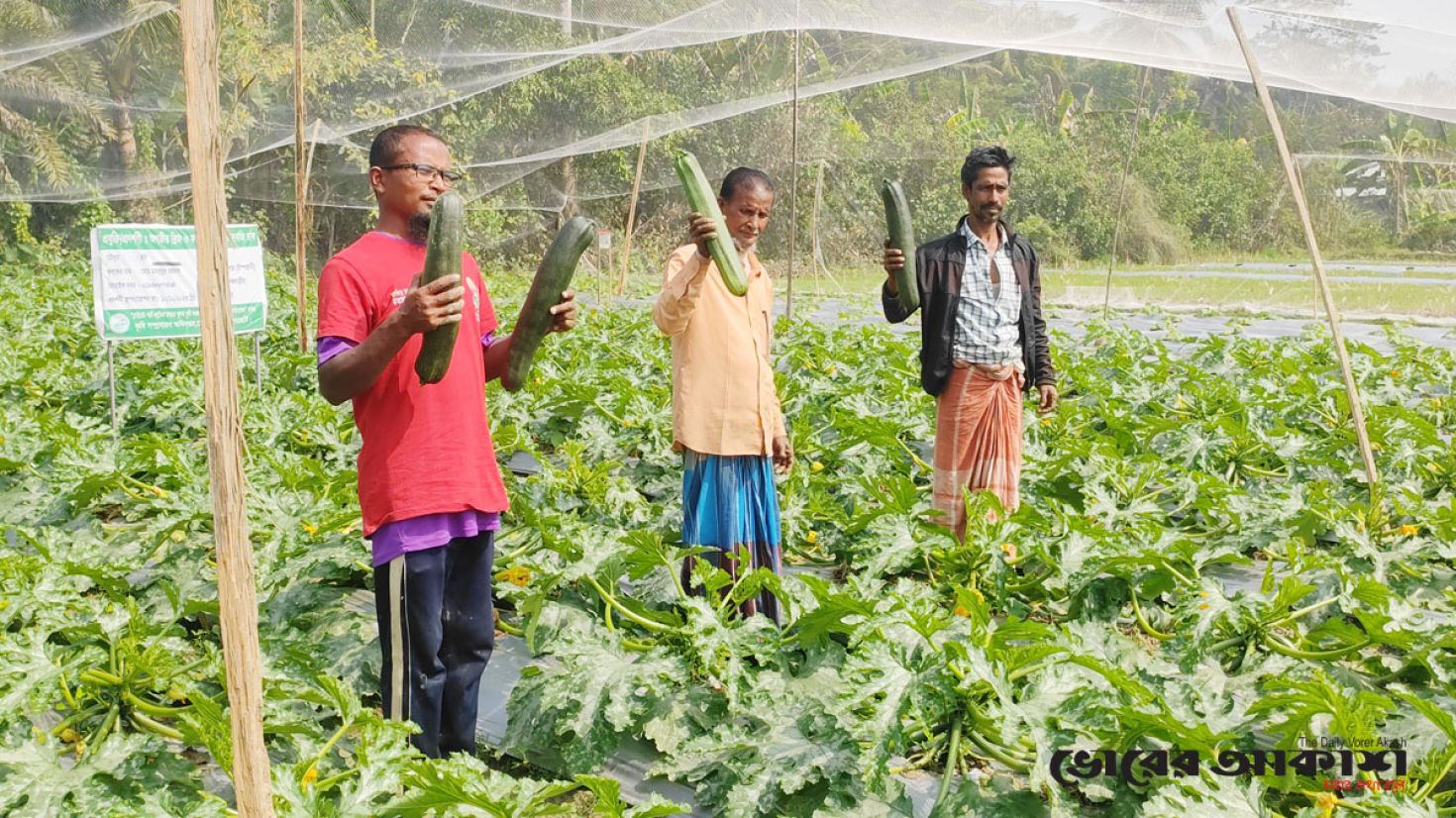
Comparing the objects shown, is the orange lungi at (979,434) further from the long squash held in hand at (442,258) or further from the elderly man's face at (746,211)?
the long squash held in hand at (442,258)

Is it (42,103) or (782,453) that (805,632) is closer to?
(782,453)

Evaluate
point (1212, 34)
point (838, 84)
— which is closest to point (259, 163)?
point (838, 84)

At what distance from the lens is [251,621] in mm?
1754

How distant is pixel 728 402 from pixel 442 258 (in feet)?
4.87

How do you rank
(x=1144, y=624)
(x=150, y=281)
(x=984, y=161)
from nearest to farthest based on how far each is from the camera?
(x=1144, y=624)
(x=984, y=161)
(x=150, y=281)

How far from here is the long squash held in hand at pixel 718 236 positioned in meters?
3.70

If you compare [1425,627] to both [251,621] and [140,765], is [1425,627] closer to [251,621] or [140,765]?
[251,621]

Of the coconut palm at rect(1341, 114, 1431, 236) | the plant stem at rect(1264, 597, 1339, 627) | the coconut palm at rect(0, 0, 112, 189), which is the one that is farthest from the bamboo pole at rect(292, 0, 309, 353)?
the coconut palm at rect(1341, 114, 1431, 236)

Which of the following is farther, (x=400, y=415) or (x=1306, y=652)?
(x=1306, y=652)

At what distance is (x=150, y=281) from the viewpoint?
6883mm

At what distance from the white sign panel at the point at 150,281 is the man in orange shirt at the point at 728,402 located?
12.4 feet

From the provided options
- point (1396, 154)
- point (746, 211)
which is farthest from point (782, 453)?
point (1396, 154)

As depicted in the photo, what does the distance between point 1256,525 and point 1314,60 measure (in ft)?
18.3

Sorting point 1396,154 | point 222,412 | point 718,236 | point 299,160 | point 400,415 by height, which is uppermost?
point 1396,154
